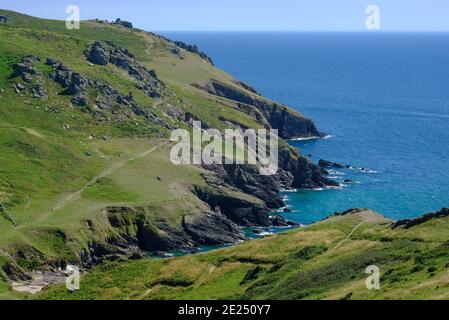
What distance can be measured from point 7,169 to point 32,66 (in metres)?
51.3

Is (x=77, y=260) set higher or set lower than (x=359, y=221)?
lower

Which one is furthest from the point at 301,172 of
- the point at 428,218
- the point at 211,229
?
the point at 428,218

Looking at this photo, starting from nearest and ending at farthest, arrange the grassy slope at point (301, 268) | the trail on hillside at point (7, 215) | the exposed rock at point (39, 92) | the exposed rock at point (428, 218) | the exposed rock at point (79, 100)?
the grassy slope at point (301, 268)
the exposed rock at point (428, 218)
the trail on hillside at point (7, 215)
the exposed rock at point (39, 92)
the exposed rock at point (79, 100)

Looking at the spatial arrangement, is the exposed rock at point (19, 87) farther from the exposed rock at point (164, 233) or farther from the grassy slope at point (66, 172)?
the exposed rock at point (164, 233)

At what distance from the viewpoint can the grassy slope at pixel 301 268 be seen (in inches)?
2953

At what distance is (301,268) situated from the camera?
8962 centimetres

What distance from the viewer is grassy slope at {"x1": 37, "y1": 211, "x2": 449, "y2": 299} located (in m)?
75.0

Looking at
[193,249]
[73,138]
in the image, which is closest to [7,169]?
[73,138]

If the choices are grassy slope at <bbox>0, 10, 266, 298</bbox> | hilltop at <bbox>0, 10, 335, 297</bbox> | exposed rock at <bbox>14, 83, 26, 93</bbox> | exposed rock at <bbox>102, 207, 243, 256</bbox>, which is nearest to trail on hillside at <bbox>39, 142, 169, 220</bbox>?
hilltop at <bbox>0, 10, 335, 297</bbox>

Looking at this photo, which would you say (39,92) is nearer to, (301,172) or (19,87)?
(19,87)

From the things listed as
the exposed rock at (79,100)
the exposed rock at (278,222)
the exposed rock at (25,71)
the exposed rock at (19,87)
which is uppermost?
the exposed rock at (25,71)

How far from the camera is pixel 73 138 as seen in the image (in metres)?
173

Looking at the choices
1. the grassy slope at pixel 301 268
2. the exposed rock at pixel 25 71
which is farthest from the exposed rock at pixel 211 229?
the exposed rock at pixel 25 71
